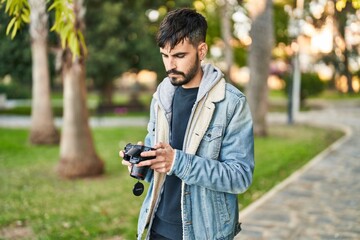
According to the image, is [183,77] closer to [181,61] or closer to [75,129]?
[181,61]

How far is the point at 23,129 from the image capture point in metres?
17.2

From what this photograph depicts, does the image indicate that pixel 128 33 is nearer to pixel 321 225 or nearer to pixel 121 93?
pixel 321 225

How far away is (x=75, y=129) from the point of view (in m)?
9.07

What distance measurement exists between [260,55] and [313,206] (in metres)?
7.64

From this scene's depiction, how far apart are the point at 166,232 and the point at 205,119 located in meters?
0.77

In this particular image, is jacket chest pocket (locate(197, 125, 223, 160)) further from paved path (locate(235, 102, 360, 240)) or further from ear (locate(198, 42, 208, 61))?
paved path (locate(235, 102, 360, 240))

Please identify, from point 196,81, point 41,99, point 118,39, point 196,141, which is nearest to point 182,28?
point 196,81

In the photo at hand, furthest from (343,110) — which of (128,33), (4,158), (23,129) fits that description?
(4,158)

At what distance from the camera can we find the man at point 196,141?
8.04 feet

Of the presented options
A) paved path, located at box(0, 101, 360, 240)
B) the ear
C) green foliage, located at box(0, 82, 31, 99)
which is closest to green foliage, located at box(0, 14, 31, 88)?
paved path, located at box(0, 101, 360, 240)

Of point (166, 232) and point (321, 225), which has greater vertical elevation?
point (166, 232)

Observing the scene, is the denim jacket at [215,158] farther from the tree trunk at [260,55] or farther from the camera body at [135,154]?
the tree trunk at [260,55]

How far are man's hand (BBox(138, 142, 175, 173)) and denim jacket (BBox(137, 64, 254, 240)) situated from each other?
95 millimetres

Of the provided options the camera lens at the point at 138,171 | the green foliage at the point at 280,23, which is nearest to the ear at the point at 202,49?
the camera lens at the point at 138,171
